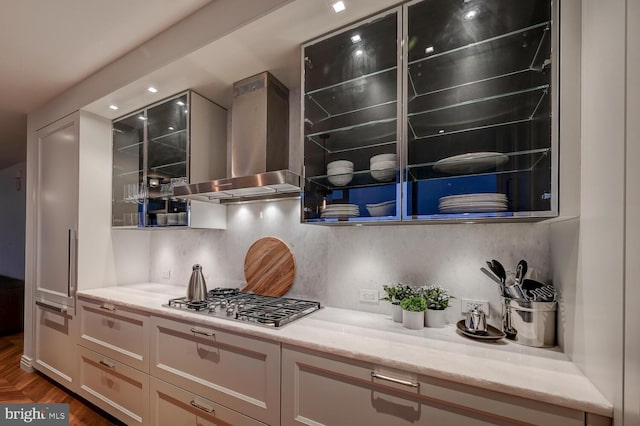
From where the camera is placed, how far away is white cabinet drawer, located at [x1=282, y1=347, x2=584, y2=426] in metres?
0.88

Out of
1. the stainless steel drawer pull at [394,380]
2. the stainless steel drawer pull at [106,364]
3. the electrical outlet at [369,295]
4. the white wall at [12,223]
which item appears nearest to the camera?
the stainless steel drawer pull at [394,380]

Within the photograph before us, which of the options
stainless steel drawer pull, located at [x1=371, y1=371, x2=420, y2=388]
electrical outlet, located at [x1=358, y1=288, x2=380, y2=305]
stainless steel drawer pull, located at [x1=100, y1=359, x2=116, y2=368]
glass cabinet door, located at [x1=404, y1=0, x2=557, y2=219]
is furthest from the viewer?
stainless steel drawer pull, located at [x1=100, y1=359, x2=116, y2=368]

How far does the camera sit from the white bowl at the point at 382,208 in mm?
1348

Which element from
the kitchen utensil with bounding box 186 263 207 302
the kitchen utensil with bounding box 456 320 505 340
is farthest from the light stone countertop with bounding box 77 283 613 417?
the kitchen utensil with bounding box 186 263 207 302

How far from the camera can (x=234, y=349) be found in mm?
1425

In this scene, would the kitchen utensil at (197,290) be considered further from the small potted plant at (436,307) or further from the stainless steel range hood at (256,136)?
the small potted plant at (436,307)

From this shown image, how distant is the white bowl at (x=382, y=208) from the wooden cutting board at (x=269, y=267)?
0.80 metres

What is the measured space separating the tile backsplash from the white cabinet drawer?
1.94 feet

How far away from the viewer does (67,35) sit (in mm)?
1764

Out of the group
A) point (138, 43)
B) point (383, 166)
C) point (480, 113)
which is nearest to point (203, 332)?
point (383, 166)

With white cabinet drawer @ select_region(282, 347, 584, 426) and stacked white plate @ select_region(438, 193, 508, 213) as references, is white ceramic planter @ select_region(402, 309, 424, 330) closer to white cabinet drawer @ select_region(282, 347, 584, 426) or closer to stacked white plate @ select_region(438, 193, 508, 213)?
white cabinet drawer @ select_region(282, 347, 584, 426)

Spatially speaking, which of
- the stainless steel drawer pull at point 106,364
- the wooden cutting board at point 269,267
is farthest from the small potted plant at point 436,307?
the stainless steel drawer pull at point 106,364

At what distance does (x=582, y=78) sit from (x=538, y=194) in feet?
1.37

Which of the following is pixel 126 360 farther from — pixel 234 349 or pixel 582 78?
pixel 582 78
